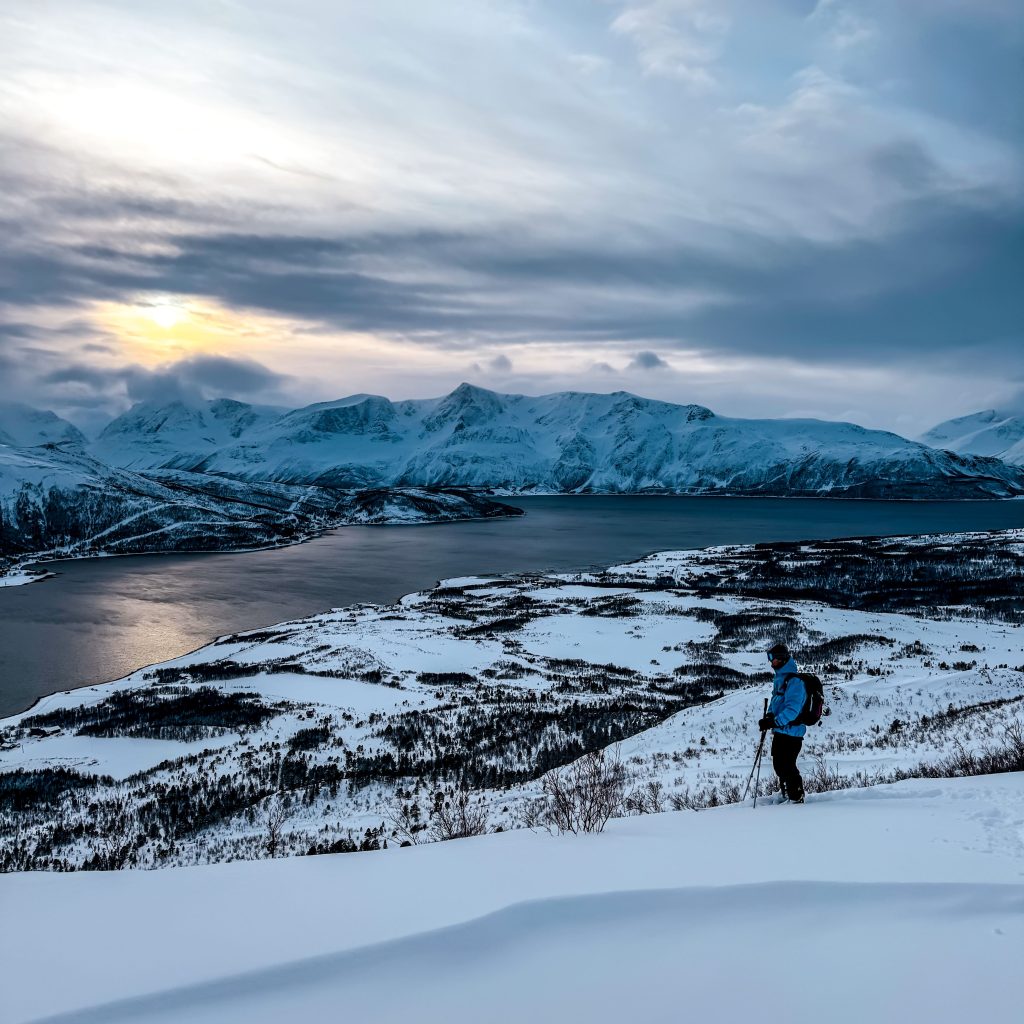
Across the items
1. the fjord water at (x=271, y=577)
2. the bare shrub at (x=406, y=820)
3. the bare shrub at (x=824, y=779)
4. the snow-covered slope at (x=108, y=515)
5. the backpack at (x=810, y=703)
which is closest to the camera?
the backpack at (x=810, y=703)

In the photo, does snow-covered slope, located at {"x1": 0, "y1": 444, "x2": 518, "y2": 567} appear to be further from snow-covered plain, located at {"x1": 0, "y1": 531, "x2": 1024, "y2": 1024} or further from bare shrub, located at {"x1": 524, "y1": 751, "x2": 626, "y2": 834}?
bare shrub, located at {"x1": 524, "y1": 751, "x2": 626, "y2": 834}

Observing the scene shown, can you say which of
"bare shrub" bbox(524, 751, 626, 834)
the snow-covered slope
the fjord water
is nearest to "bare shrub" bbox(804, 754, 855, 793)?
"bare shrub" bbox(524, 751, 626, 834)

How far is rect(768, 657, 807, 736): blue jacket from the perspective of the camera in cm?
856

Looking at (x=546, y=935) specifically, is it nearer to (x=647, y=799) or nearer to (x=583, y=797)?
(x=583, y=797)

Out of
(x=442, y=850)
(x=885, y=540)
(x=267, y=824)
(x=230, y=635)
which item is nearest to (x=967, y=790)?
(x=442, y=850)

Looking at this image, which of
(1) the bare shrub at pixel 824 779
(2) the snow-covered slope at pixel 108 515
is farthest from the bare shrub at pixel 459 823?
(2) the snow-covered slope at pixel 108 515

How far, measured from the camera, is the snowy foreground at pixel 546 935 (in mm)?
3592

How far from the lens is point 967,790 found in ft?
25.3

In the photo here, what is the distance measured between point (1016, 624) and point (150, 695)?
145 feet

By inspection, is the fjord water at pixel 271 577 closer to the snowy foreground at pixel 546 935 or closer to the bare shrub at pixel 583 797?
the bare shrub at pixel 583 797

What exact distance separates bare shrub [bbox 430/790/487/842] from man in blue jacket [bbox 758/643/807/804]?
3.90 meters

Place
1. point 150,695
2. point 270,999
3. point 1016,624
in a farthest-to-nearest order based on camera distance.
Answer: point 1016,624 < point 150,695 < point 270,999

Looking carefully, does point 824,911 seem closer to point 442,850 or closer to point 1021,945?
point 1021,945

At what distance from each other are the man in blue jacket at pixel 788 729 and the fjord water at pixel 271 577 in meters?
35.9
